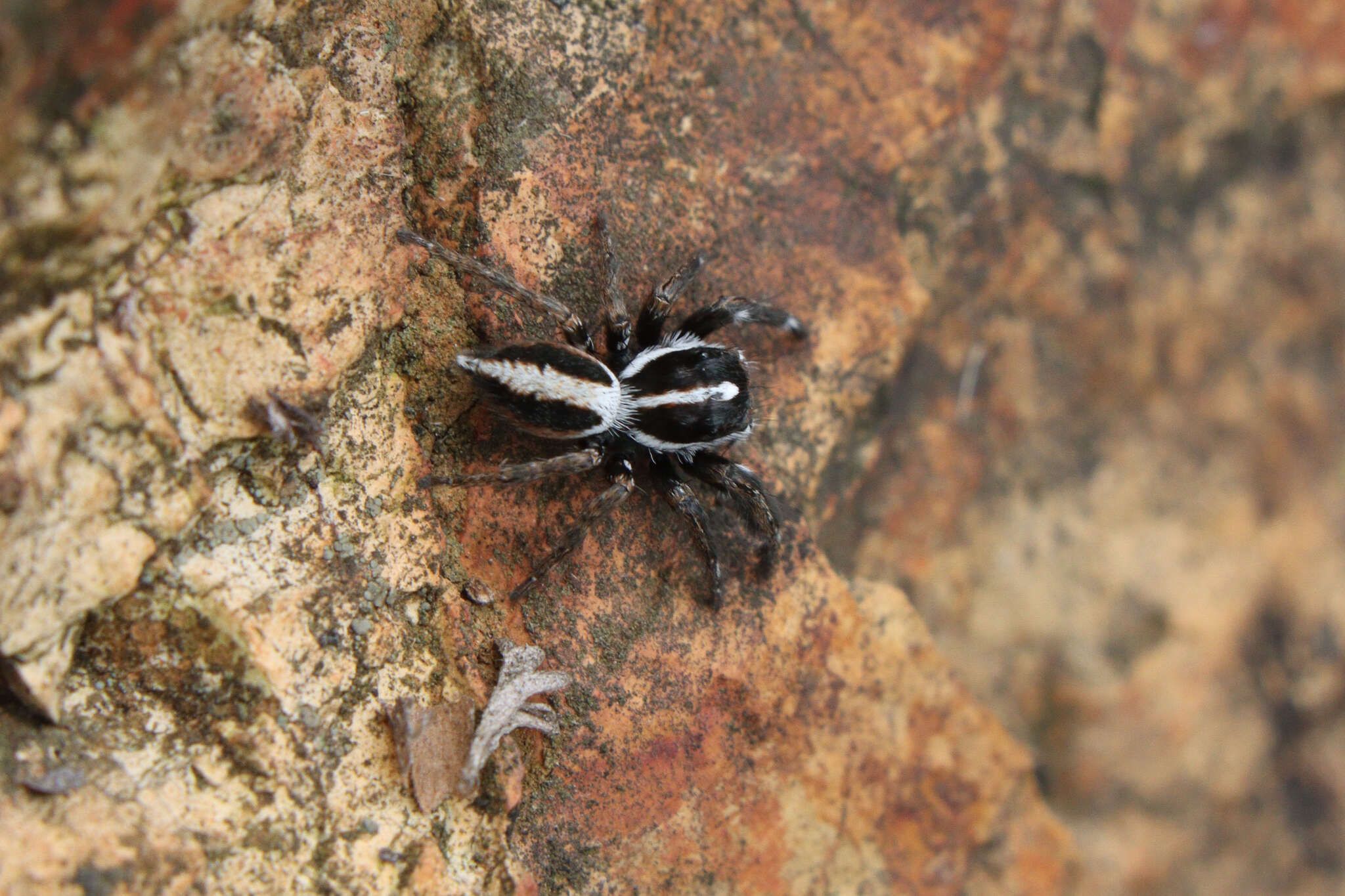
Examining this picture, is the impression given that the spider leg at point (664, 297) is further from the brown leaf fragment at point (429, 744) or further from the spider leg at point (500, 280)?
the brown leaf fragment at point (429, 744)

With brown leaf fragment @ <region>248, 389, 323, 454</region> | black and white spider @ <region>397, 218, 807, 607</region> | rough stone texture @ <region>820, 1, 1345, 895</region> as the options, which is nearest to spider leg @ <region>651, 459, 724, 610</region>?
black and white spider @ <region>397, 218, 807, 607</region>

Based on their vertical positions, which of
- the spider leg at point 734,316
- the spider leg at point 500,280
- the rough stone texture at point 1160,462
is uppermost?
the spider leg at point 500,280

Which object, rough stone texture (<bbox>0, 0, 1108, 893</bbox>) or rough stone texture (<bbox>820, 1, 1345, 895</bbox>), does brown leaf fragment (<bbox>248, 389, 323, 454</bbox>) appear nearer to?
rough stone texture (<bbox>0, 0, 1108, 893</bbox>)

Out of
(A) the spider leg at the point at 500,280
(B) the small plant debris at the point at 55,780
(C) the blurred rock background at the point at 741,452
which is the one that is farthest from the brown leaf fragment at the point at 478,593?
(B) the small plant debris at the point at 55,780

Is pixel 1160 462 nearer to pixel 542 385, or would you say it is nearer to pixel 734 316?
pixel 734 316

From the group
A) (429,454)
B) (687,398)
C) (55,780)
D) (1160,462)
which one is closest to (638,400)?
(687,398)

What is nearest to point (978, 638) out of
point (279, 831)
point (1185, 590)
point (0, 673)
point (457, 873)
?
point (1185, 590)
